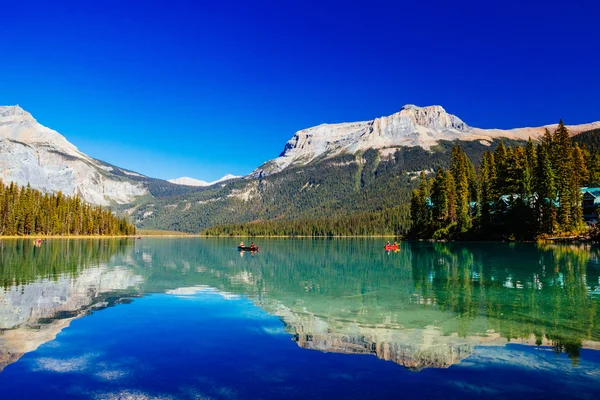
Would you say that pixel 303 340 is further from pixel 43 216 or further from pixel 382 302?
pixel 43 216

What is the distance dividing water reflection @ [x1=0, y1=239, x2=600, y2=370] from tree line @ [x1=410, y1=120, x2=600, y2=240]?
4479 cm

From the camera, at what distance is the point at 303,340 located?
17.6m

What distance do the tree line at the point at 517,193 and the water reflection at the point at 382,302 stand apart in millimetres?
44790

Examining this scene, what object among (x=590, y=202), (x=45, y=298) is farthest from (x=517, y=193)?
(x=45, y=298)

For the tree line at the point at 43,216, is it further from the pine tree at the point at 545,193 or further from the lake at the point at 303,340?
the pine tree at the point at 545,193

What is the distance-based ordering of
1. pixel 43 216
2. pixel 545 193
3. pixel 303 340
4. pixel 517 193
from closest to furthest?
pixel 303 340
pixel 545 193
pixel 517 193
pixel 43 216

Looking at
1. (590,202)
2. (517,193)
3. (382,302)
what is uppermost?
(517,193)

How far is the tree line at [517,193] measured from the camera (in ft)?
280

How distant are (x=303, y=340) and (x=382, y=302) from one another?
10.2 meters

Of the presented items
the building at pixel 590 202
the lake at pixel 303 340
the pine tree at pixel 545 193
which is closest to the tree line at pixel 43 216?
the lake at pixel 303 340

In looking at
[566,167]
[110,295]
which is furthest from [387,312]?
[566,167]

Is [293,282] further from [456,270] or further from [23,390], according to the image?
[23,390]

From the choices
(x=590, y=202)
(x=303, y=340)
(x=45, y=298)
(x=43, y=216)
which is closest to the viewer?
(x=303, y=340)

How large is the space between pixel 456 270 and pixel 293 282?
1763 centimetres
